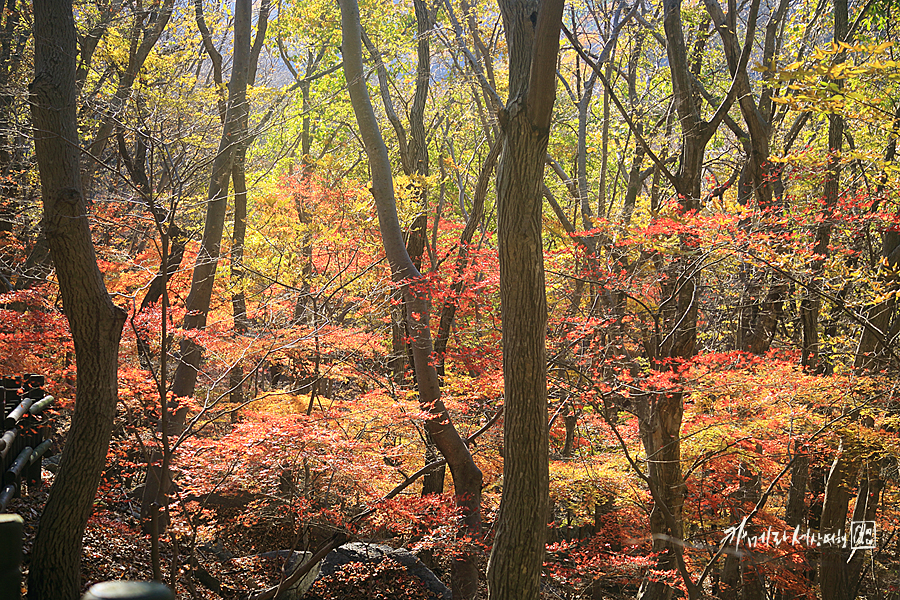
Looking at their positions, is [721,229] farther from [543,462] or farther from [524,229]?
[543,462]

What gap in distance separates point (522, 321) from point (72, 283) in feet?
10.3

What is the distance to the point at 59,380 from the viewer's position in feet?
23.6

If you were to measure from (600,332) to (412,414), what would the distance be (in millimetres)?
2784

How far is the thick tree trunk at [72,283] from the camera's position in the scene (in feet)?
13.8

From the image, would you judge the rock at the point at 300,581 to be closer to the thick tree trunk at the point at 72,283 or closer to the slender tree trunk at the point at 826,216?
the thick tree trunk at the point at 72,283

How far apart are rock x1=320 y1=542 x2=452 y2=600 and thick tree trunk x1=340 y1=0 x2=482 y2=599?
0.73 m

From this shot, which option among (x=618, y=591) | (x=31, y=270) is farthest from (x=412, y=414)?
(x=618, y=591)

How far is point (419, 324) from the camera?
738cm

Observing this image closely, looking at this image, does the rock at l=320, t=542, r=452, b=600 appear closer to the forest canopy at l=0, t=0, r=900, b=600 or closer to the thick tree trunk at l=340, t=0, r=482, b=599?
the forest canopy at l=0, t=0, r=900, b=600

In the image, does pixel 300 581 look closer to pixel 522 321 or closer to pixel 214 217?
pixel 522 321

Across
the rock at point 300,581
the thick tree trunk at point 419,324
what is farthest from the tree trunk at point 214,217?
the rock at point 300,581

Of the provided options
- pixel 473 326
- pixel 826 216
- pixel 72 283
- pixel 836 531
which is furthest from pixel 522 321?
pixel 836 531

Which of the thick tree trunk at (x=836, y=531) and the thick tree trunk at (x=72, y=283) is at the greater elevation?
the thick tree trunk at (x=72, y=283)

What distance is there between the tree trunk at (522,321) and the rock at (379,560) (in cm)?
394
